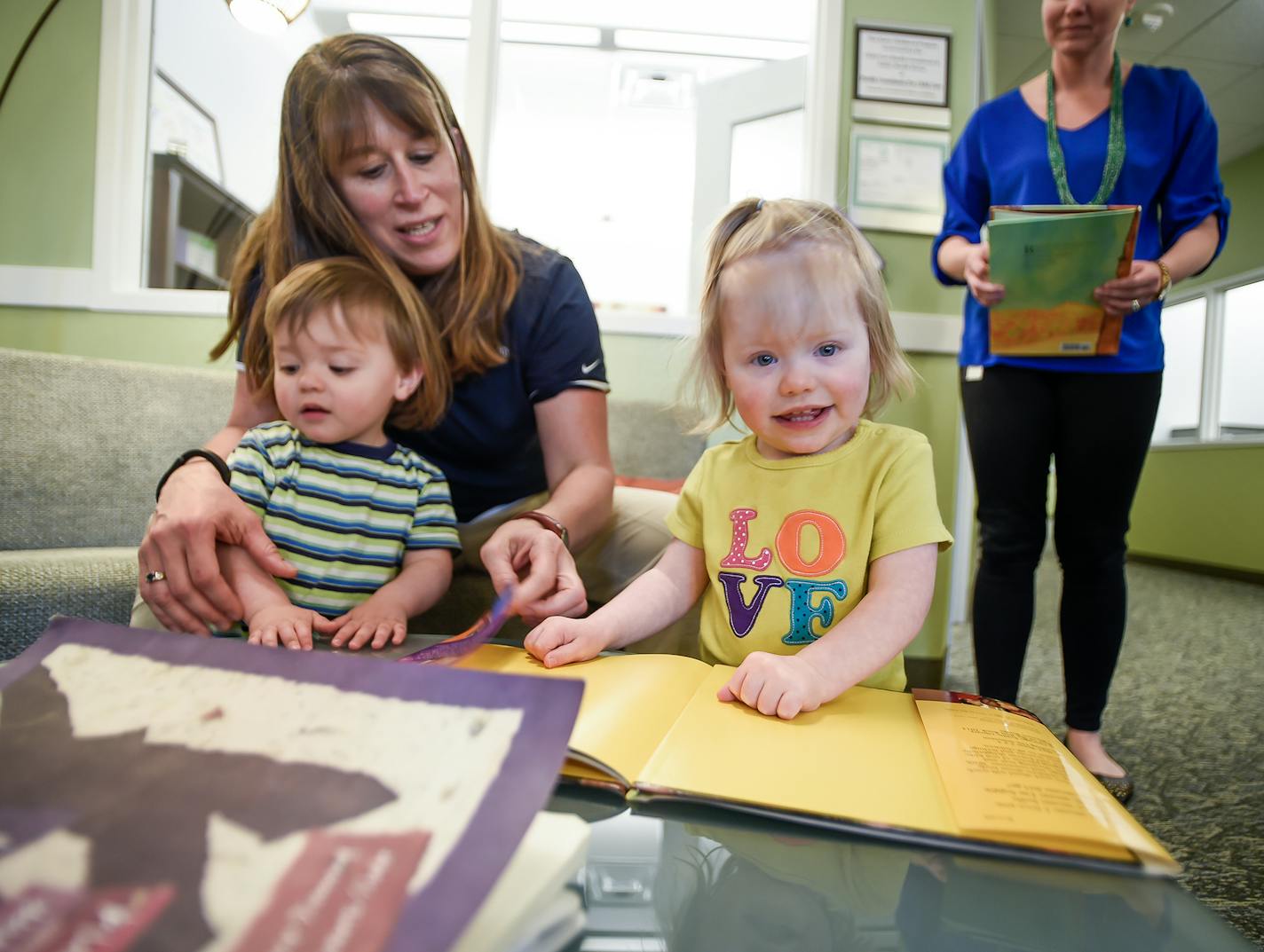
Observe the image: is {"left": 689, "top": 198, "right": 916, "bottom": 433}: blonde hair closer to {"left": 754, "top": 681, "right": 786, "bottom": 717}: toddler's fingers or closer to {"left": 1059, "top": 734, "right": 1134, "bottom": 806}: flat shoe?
{"left": 754, "top": 681, "right": 786, "bottom": 717}: toddler's fingers

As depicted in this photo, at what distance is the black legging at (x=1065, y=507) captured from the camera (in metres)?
1.09

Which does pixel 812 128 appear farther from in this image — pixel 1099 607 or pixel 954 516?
pixel 1099 607

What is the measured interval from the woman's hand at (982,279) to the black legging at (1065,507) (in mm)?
117

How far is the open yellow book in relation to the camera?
336 mm

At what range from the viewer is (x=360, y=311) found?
0.80 metres

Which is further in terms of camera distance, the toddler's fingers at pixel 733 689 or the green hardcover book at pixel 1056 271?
the green hardcover book at pixel 1056 271

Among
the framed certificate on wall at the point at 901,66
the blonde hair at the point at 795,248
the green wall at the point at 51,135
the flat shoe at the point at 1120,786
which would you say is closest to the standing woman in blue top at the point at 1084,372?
the flat shoe at the point at 1120,786

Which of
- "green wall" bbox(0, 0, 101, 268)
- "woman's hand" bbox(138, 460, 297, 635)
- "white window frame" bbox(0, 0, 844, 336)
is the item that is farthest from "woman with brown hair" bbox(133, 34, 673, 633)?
"green wall" bbox(0, 0, 101, 268)

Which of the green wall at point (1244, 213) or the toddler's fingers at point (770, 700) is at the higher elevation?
the green wall at point (1244, 213)


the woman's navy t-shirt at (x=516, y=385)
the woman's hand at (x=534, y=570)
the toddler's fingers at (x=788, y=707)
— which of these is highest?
the woman's navy t-shirt at (x=516, y=385)

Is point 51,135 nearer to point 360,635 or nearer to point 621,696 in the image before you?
point 360,635

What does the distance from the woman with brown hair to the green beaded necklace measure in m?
0.78

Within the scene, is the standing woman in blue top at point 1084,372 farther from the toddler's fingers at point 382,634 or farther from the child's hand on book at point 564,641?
the toddler's fingers at point 382,634

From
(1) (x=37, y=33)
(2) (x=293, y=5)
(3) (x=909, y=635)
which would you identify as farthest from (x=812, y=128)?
(1) (x=37, y=33)
